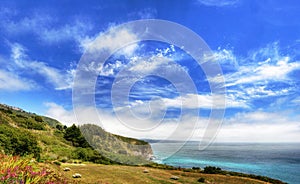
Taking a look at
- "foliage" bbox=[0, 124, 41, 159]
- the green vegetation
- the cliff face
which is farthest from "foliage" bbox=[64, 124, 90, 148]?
"foliage" bbox=[0, 124, 41, 159]

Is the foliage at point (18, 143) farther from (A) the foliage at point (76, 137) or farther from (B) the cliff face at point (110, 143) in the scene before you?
(A) the foliage at point (76, 137)

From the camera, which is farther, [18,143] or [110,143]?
[110,143]

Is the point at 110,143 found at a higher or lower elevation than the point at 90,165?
higher

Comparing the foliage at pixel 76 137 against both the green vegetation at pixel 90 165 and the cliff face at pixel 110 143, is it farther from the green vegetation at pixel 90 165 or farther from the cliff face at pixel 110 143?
the cliff face at pixel 110 143

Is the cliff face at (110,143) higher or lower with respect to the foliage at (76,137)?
lower

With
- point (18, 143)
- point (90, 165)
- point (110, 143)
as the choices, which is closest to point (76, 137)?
point (110, 143)

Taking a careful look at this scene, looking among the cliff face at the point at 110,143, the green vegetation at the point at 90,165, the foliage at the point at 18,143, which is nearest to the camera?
the green vegetation at the point at 90,165

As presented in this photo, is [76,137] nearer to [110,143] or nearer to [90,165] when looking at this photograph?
[110,143]

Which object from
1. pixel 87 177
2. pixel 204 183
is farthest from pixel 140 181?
pixel 204 183

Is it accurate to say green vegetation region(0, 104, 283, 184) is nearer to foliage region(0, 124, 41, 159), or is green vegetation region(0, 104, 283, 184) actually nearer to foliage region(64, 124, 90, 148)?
foliage region(0, 124, 41, 159)

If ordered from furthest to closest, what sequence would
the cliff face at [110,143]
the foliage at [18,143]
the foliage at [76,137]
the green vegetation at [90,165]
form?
the foliage at [76,137] < the foliage at [18,143] < the cliff face at [110,143] < the green vegetation at [90,165]

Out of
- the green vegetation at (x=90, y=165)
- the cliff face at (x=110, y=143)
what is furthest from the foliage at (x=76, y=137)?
the cliff face at (x=110, y=143)

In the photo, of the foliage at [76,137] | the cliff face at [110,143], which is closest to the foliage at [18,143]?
the cliff face at [110,143]

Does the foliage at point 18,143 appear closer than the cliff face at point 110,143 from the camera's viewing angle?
No
